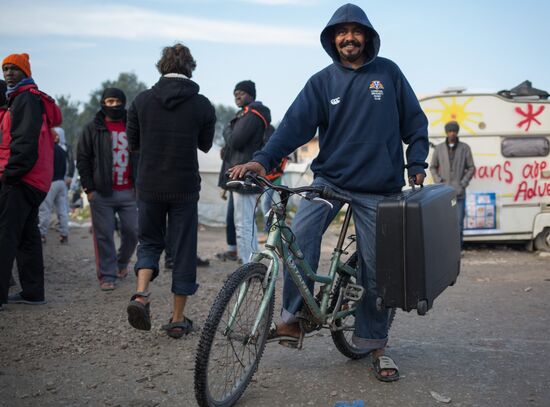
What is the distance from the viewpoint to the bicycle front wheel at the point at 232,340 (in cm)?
337

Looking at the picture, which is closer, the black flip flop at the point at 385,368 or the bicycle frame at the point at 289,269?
the bicycle frame at the point at 289,269

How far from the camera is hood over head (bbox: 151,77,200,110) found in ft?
16.3

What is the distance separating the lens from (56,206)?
11.0 meters

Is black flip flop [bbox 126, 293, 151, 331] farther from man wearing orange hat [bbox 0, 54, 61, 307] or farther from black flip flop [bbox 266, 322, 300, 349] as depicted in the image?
man wearing orange hat [bbox 0, 54, 61, 307]

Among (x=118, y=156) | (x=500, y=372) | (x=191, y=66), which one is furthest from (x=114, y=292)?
(x=500, y=372)

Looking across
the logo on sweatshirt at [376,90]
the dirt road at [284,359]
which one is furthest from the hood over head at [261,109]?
the logo on sweatshirt at [376,90]

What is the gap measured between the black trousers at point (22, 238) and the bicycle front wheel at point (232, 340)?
306 cm

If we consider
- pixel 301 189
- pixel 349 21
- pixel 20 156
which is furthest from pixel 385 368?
pixel 20 156

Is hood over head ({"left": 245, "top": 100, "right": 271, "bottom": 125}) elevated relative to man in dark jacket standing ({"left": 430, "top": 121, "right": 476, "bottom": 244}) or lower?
elevated

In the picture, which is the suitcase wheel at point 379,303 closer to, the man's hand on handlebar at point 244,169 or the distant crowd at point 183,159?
the distant crowd at point 183,159

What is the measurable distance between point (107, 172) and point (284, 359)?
127 inches

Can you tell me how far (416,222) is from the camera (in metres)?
3.69

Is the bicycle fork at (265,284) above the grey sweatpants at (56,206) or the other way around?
above

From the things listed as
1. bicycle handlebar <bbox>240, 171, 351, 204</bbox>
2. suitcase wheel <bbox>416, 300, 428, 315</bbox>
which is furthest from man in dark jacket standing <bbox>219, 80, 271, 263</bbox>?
suitcase wheel <bbox>416, 300, 428, 315</bbox>
